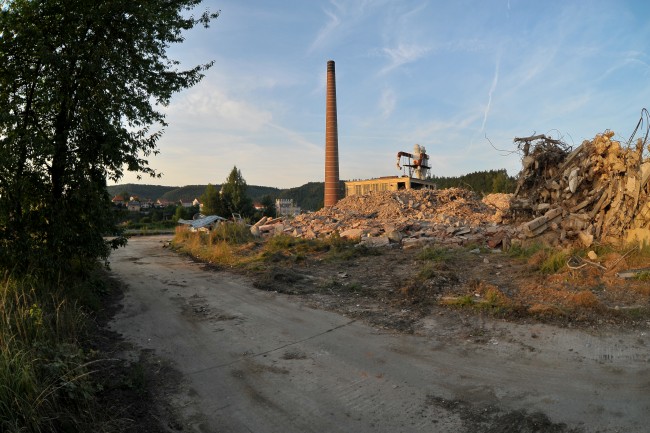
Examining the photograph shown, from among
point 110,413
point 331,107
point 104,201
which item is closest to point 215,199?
point 331,107

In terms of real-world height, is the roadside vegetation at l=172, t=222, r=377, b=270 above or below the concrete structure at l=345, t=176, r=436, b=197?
below

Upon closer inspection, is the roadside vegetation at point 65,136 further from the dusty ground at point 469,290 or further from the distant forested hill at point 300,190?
the distant forested hill at point 300,190

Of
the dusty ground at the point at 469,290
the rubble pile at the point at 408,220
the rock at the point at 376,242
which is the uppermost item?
the rubble pile at the point at 408,220

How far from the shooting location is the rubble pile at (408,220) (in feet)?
44.6

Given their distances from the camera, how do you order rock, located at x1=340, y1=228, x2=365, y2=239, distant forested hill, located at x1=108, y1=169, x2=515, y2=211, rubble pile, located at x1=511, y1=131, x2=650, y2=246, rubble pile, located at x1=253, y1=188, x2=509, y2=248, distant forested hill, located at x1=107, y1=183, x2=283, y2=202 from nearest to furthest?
1. rubble pile, located at x1=511, y1=131, x2=650, y2=246
2. rubble pile, located at x1=253, y1=188, x2=509, y2=248
3. rock, located at x1=340, y1=228, x2=365, y2=239
4. distant forested hill, located at x1=108, y1=169, x2=515, y2=211
5. distant forested hill, located at x1=107, y1=183, x2=283, y2=202

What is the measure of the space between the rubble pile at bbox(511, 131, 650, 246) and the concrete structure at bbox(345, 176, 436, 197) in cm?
2087

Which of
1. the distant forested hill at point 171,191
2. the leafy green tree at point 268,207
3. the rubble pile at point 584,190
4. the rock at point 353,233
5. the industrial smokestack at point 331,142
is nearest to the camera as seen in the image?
the rubble pile at point 584,190

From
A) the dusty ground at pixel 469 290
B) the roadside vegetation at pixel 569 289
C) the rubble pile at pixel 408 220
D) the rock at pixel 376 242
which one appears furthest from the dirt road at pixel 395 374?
the rock at pixel 376 242

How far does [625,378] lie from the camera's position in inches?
156

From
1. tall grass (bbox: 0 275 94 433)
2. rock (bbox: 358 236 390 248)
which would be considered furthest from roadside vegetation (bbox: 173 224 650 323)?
tall grass (bbox: 0 275 94 433)

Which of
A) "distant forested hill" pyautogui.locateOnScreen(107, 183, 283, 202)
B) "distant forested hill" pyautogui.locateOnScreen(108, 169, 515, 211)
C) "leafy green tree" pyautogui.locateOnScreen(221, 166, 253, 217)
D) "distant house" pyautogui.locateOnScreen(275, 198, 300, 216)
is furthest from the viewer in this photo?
"distant forested hill" pyautogui.locateOnScreen(107, 183, 283, 202)

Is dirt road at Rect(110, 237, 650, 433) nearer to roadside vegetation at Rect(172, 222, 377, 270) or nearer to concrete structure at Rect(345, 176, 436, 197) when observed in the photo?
roadside vegetation at Rect(172, 222, 377, 270)

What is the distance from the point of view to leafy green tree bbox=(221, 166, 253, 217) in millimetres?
53938

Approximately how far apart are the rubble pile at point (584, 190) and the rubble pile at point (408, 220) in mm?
1370
